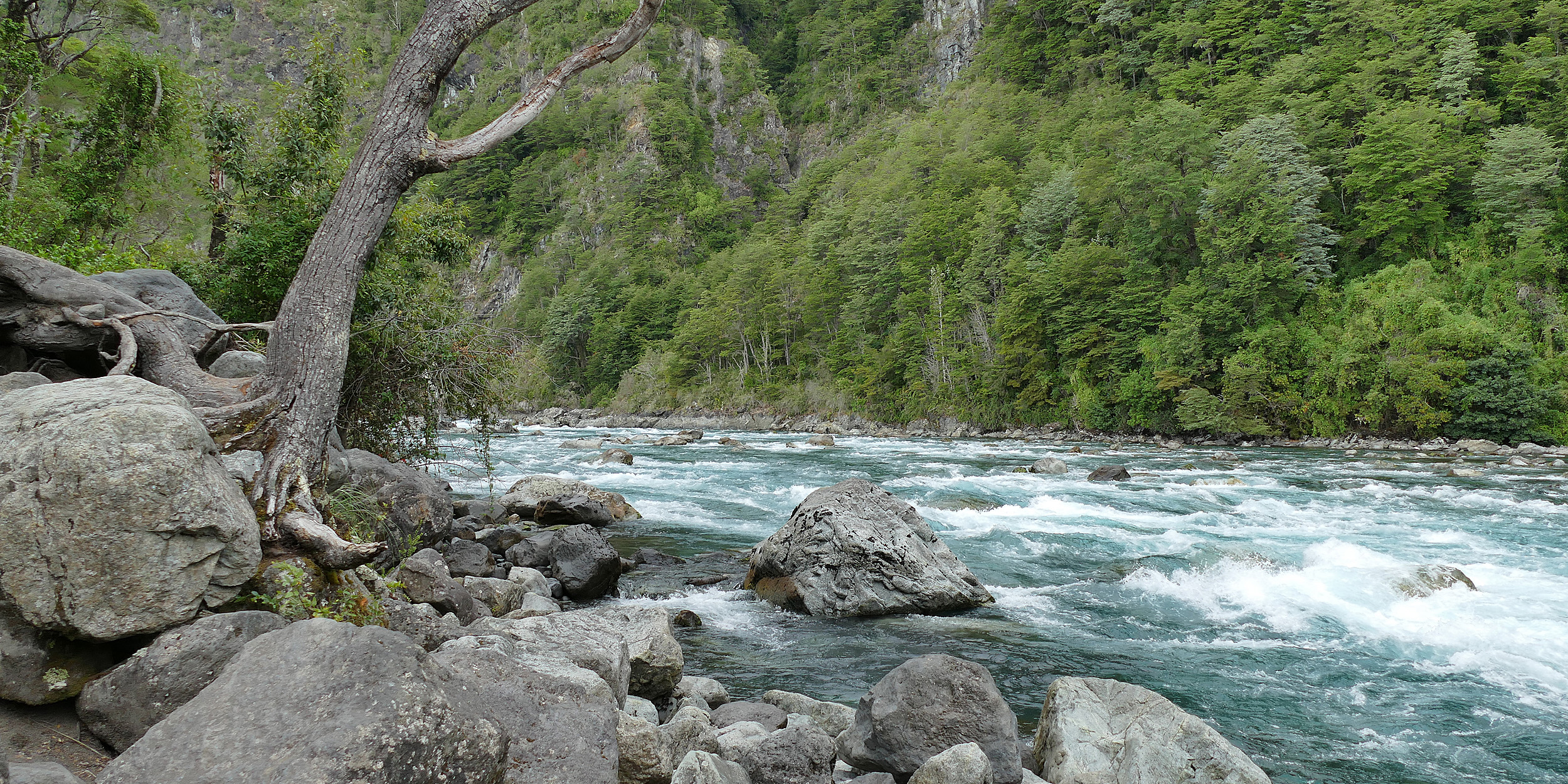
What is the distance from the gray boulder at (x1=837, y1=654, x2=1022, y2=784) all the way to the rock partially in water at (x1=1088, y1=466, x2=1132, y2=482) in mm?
16605

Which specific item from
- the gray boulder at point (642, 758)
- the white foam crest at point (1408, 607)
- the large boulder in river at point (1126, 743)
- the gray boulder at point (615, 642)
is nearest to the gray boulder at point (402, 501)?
the gray boulder at point (615, 642)

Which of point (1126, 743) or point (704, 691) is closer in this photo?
point (1126, 743)

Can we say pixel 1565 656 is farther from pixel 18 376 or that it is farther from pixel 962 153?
pixel 962 153

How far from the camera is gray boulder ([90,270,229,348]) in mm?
7250

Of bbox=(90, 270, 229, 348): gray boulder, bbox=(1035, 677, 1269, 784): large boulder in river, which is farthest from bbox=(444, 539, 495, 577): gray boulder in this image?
bbox=(1035, 677, 1269, 784): large boulder in river

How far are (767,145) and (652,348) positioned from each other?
52538 millimetres

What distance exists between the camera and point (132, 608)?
3375 mm

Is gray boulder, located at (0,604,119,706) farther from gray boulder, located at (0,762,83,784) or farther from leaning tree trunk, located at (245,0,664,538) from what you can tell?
leaning tree trunk, located at (245,0,664,538)

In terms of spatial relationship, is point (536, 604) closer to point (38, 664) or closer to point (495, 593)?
point (495, 593)

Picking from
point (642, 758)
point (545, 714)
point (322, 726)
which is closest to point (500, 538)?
point (642, 758)

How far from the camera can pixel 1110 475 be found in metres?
20.0

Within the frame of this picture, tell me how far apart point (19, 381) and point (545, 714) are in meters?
4.32

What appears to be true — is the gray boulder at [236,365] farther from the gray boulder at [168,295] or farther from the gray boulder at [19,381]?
the gray boulder at [19,381]

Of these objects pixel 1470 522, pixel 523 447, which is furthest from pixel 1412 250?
pixel 523 447
